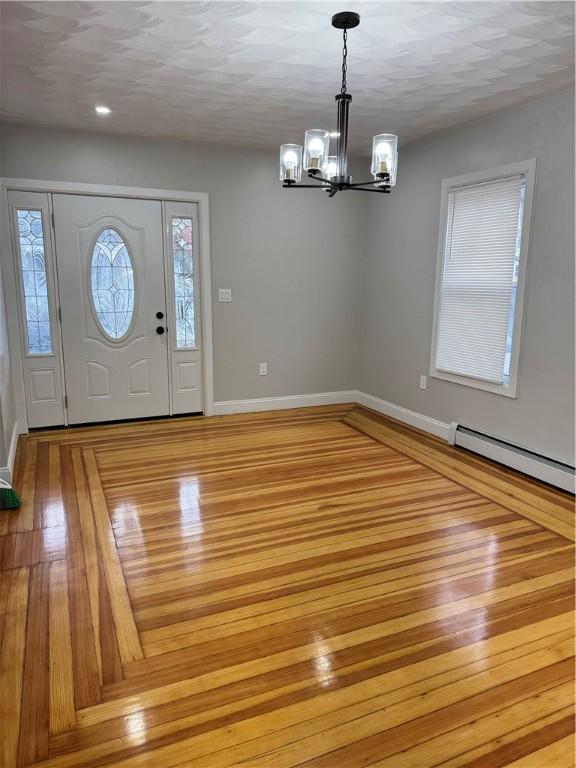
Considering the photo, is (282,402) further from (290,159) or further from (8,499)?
(290,159)

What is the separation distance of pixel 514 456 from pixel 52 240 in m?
4.30

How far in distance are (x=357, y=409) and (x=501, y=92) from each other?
10.8 feet

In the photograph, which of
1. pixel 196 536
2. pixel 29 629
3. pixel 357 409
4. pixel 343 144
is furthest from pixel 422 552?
pixel 357 409

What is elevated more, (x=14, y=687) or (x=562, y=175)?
(x=562, y=175)

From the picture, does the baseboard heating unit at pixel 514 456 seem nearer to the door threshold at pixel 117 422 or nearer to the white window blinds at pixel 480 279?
the white window blinds at pixel 480 279

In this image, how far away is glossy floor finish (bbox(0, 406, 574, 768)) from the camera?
1.59 meters

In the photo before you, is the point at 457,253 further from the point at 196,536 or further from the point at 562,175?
the point at 196,536

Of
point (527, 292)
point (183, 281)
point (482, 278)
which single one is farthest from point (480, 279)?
point (183, 281)

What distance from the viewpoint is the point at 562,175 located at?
3393 millimetres

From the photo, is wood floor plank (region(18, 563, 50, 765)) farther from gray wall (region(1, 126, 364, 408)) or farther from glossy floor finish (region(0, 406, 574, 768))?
gray wall (region(1, 126, 364, 408))

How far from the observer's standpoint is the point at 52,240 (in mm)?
4484

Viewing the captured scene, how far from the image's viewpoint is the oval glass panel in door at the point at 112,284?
4.68 metres

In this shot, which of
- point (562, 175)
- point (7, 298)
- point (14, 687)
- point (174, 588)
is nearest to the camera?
point (14, 687)

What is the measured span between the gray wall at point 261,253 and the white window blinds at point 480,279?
4.61 ft
